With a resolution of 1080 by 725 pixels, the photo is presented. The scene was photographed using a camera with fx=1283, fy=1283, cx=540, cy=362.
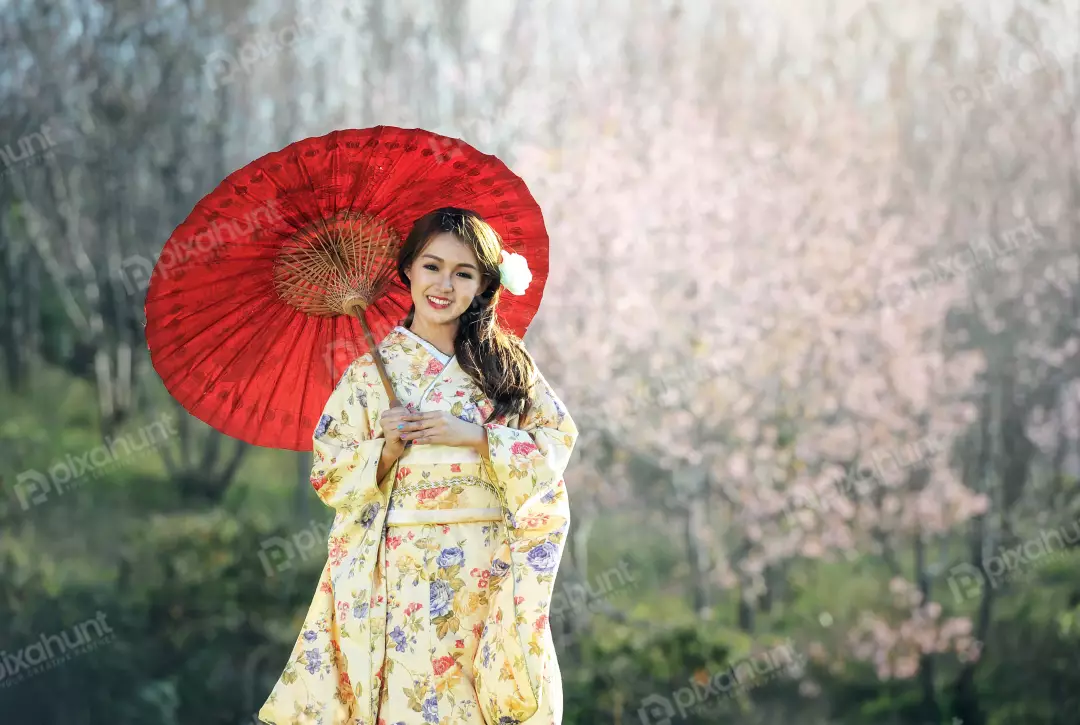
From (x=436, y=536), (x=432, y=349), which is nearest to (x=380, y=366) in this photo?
(x=432, y=349)

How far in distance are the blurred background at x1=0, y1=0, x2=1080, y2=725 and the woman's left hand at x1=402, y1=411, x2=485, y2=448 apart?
7.44 ft

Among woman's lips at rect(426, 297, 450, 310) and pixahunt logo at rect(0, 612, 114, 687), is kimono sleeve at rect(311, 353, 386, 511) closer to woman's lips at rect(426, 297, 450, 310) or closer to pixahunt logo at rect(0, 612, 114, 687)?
woman's lips at rect(426, 297, 450, 310)

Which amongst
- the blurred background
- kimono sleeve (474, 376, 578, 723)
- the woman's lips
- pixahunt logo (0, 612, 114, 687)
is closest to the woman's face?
the woman's lips

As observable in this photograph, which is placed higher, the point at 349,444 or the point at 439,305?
the point at 439,305

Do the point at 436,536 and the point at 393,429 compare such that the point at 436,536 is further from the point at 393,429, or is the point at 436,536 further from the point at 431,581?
the point at 393,429

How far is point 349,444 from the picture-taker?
84.7 inches

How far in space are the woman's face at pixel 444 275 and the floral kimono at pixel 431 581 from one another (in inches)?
4.7

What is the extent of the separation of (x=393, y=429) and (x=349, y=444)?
0.37 ft

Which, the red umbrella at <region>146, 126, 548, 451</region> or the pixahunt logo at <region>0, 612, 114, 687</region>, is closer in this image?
the red umbrella at <region>146, 126, 548, 451</region>

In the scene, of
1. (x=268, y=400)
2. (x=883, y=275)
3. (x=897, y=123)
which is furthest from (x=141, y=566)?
(x=897, y=123)

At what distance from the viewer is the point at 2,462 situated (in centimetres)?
405

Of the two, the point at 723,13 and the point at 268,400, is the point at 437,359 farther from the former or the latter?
the point at 723,13

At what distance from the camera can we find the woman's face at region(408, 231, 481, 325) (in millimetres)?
2154

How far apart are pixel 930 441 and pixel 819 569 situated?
23.8 inches
